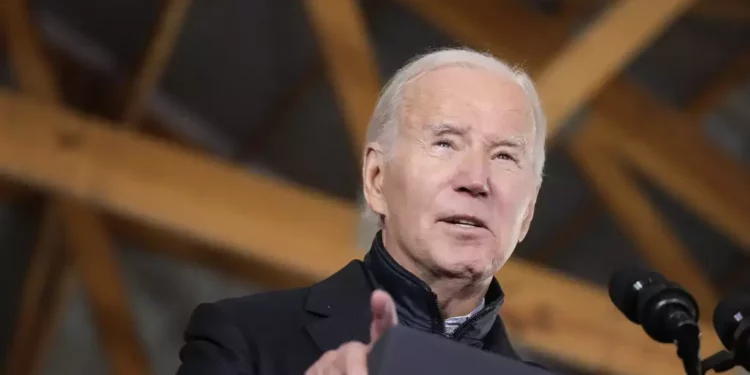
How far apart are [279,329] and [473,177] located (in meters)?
0.26

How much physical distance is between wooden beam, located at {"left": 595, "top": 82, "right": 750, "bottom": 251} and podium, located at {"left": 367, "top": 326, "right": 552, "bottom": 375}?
296 cm

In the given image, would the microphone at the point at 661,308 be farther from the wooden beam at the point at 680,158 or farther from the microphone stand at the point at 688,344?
the wooden beam at the point at 680,158

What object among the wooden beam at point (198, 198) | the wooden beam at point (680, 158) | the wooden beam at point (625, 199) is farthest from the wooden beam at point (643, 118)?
the wooden beam at point (198, 198)

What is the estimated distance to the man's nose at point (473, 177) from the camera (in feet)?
3.34

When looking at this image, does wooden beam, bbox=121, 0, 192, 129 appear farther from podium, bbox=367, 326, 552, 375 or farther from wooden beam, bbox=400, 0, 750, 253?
podium, bbox=367, 326, 552, 375

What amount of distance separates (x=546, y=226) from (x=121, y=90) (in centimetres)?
229

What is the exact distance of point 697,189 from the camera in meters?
3.49

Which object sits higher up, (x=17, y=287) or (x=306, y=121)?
(x=306, y=121)

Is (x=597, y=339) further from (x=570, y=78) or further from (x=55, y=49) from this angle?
(x=55, y=49)

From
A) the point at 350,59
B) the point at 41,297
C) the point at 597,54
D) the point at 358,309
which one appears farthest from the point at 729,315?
the point at 41,297

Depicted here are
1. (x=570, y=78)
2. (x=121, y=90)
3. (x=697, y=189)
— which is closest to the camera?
(x=570, y=78)

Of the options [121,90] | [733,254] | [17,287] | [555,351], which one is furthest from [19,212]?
[733,254]

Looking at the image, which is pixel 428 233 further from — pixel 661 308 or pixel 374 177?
pixel 661 308

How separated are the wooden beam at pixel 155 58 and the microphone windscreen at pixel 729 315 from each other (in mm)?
2901
